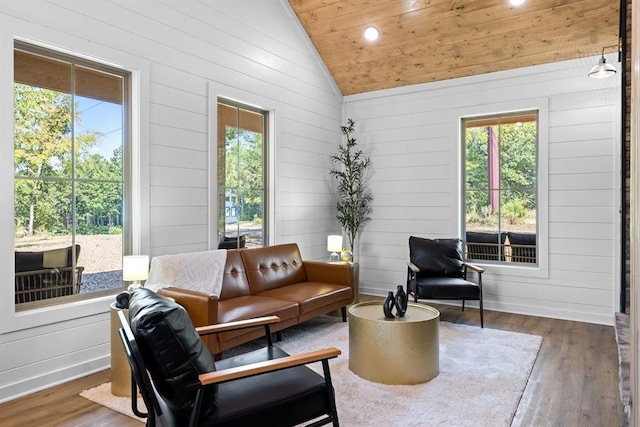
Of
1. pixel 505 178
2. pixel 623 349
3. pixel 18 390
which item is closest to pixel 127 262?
pixel 18 390

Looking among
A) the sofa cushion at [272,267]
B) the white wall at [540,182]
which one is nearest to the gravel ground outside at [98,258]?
the sofa cushion at [272,267]

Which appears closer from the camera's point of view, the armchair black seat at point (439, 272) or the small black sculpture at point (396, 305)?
the small black sculpture at point (396, 305)

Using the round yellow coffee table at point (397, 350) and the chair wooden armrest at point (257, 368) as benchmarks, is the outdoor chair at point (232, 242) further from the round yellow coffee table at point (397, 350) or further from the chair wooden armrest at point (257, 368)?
the chair wooden armrest at point (257, 368)

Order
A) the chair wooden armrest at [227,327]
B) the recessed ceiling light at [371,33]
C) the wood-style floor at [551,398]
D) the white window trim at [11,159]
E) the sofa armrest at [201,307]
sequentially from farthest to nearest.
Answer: the recessed ceiling light at [371,33], the sofa armrest at [201,307], the white window trim at [11,159], the wood-style floor at [551,398], the chair wooden armrest at [227,327]

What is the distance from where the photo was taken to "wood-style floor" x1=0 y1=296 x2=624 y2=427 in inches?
96.0

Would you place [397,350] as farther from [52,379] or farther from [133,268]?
A: [52,379]

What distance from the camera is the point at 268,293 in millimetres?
3959

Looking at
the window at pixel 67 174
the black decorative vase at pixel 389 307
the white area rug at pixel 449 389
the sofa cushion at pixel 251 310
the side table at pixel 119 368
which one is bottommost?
the white area rug at pixel 449 389

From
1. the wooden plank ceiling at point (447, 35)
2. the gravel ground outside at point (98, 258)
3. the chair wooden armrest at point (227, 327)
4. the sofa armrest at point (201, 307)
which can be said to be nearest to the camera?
the chair wooden armrest at point (227, 327)

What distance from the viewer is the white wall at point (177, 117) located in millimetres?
2783

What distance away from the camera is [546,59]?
4.68 metres

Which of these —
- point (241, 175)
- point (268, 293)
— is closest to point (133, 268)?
point (268, 293)

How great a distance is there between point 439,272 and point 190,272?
108 inches

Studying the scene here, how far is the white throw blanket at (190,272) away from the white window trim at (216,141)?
51 cm
